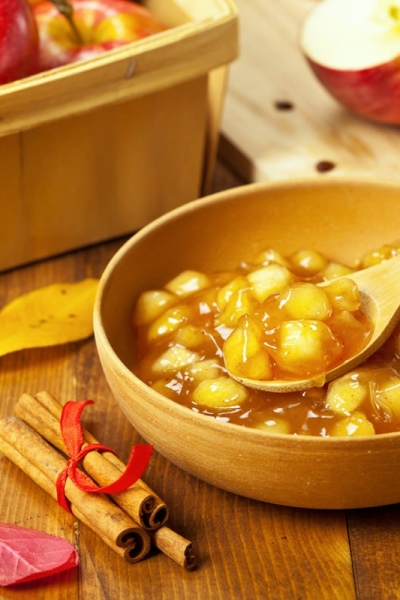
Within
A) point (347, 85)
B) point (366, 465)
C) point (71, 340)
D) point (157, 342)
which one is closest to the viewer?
point (366, 465)

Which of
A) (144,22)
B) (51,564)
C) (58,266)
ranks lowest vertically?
(58,266)

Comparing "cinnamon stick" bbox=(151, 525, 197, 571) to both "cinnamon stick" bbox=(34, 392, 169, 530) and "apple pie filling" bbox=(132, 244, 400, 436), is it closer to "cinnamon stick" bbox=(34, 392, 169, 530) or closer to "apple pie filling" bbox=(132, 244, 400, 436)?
"cinnamon stick" bbox=(34, 392, 169, 530)

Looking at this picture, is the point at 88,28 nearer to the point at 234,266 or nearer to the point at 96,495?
the point at 234,266

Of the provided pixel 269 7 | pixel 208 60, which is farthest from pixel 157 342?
pixel 269 7

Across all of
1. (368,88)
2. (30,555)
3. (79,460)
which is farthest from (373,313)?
(368,88)

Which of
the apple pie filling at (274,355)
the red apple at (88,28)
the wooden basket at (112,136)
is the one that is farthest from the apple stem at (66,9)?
the apple pie filling at (274,355)

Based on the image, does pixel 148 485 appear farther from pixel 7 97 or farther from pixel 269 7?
pixel 269 7
